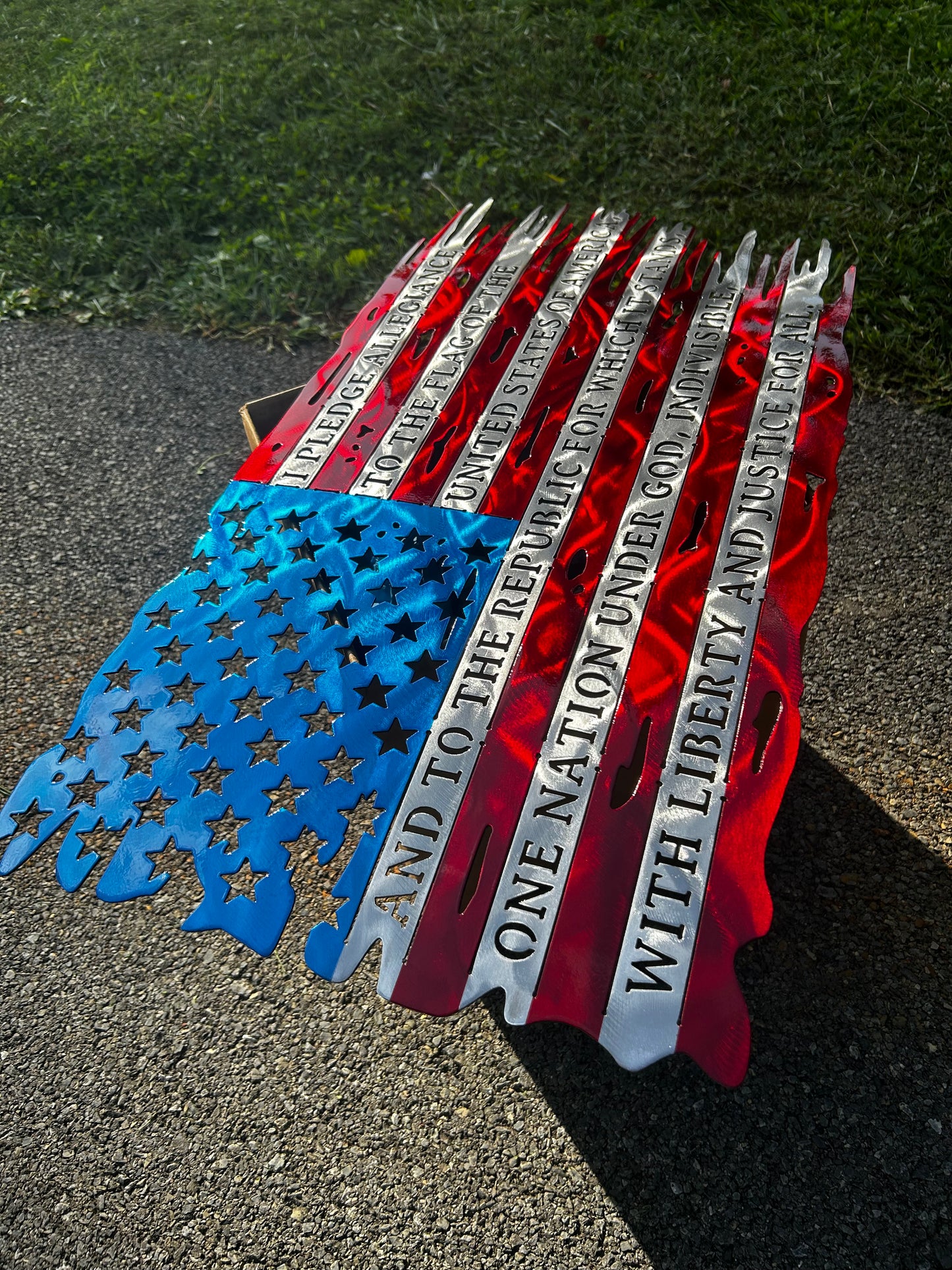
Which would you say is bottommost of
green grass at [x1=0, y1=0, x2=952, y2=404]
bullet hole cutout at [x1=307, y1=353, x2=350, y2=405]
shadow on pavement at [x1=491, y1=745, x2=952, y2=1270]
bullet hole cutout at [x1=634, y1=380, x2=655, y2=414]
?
shadow on pavement at [x1=491, y1=745, x2=952, y2=1270]

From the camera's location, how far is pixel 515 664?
69.8 inches

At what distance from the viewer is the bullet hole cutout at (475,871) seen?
4.97 feet

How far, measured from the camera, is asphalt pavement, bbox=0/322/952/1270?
189cm

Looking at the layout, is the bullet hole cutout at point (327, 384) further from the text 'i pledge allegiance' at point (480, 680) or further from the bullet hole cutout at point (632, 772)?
the bullet hole cutout at point (632, 772)

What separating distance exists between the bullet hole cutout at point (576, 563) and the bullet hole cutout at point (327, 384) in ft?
2.77

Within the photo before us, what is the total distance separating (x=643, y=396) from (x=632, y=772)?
3.27 feet

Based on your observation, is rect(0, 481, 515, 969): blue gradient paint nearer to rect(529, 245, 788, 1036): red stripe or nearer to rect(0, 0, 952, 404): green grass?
rect(529, 245, 788, 1036): red stripe

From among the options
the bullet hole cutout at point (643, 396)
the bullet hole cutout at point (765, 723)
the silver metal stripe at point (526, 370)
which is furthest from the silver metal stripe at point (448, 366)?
the bullet hole cutout at point (765, 723)

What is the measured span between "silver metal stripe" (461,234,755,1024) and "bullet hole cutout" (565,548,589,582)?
0.05 metres

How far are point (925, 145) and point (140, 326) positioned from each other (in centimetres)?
368

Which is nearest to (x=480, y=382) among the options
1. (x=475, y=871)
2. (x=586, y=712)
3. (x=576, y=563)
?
(x=576, y=563)

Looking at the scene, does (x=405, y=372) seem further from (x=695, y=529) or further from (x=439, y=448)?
(x=695, y=529)

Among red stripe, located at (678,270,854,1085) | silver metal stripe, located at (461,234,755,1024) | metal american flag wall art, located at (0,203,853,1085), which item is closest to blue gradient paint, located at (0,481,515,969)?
metal american flag wall art, located at (0,203,853,1085)

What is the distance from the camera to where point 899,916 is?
2297 mm
